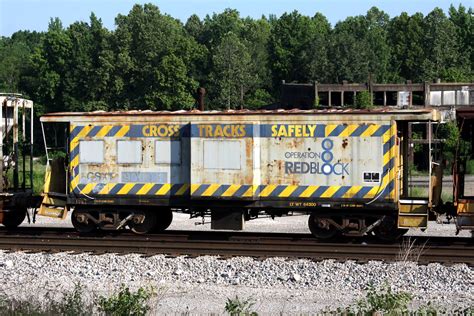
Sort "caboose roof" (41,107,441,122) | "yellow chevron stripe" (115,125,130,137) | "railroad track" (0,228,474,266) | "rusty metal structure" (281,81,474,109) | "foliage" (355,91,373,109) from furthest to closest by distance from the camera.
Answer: "foliage" (355,91,373,109) < "rusty metal structure" (281,81,474,109) < "yellow chevron stripe" (115,125,130,137) < "caboose roof" (41,107,441,122) < "railroad track" (0,228,474,266)

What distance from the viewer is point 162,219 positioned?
20156 mm

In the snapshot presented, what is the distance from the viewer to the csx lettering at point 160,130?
1906 cm

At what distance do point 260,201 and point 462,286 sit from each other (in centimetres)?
551

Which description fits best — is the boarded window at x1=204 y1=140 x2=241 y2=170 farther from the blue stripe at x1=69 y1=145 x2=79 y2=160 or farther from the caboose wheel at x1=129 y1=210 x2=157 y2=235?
the blue stripe at x1=69 y1=145 x2=79 y2=160

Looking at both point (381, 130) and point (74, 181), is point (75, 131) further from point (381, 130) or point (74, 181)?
point (381, 130)

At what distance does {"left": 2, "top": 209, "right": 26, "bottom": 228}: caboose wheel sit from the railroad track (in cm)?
53

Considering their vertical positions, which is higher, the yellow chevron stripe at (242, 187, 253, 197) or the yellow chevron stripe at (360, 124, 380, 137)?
the yellow chevron stripe at (360, 124, 380, 137)

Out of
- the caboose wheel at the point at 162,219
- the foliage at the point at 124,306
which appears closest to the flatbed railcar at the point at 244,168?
the caboose wheel at the point at 162,219

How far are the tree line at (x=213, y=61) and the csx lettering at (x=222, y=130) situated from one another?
200ft

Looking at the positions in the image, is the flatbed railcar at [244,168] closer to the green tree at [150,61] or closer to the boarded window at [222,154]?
the boarded window at [222,154]

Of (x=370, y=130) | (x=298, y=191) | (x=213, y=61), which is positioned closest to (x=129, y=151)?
(x=298, y=191)

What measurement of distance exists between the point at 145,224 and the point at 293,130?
425 cm

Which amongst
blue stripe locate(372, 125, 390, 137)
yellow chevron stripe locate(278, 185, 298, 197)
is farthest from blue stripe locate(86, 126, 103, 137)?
blue stripe locate(372, 125, 390, 137)

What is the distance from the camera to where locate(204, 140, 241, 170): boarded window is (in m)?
18.6
